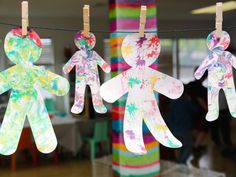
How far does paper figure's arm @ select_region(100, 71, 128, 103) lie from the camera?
1.09 meters

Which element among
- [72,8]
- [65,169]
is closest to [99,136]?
[65,169]

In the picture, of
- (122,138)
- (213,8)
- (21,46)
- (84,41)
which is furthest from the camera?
(213,8)

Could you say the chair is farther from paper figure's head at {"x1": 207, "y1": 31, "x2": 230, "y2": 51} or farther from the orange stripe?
paper figure's head at {"x1": 207, "y1": 31, "x2": 230, "y2": 51}

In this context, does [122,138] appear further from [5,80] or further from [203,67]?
[5,80]

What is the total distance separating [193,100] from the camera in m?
2.75

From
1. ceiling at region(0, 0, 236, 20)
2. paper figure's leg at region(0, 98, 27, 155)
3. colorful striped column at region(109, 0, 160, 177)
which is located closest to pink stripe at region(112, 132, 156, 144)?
colorful striped column at region(109, 0, 160, 177)

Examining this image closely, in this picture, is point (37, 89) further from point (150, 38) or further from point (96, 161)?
point (96, 161)

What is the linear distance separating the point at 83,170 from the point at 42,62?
886mm

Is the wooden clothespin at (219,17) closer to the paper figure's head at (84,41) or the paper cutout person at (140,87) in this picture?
the paper cutout person at (140,87)

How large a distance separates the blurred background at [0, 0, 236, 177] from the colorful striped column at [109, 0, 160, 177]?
122 millimetres

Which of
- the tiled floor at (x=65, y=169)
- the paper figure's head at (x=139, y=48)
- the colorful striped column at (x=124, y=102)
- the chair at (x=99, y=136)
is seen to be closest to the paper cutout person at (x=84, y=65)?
the paper figure's head at (x=139, y=48)

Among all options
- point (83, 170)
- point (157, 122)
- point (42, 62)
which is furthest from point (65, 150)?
point (157, 122)

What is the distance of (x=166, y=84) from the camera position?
117 cm

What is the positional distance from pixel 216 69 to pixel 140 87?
250 mm
